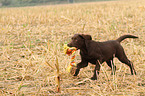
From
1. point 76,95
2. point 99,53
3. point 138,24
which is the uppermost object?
point 138,24

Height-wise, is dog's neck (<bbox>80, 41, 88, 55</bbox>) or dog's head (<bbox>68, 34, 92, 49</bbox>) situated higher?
dog's head (<bbox>68, 34, 92, 49</bbox>)

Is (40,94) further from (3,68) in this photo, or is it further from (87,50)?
(3,68)

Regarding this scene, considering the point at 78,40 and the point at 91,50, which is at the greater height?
the point at 78,40

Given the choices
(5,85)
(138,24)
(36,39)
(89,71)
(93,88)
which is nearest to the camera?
(93,88)

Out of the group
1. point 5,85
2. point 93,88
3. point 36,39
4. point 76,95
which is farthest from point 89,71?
point 36,39

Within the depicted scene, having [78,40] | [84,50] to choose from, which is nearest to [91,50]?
[84,50]

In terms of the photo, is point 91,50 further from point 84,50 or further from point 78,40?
point 78,40

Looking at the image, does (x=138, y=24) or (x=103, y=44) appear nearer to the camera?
(x=103, y=44)

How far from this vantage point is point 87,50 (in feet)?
12.3

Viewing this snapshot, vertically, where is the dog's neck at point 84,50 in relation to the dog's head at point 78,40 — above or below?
below

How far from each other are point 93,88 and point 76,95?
0.36 m

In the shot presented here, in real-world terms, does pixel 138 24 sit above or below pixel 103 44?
above

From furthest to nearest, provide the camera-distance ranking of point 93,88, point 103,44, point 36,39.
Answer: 1. point 36,39
2. point 103,44
3. point 93,88

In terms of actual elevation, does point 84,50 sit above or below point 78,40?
below
